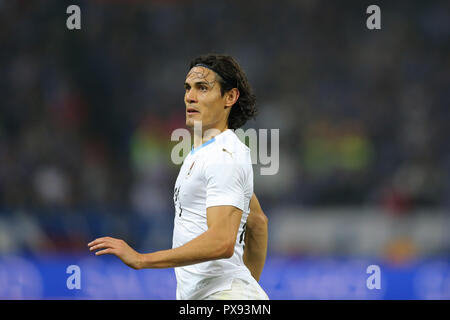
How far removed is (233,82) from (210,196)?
2.39 feet

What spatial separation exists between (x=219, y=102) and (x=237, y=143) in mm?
260

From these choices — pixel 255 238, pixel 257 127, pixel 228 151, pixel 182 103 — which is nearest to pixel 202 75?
pixel 228 151

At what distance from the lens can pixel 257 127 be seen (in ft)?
35.2

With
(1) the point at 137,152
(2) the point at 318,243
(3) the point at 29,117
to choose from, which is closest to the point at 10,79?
(3) the point at 29,117

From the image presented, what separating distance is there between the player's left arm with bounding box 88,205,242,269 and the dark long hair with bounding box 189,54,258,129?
2.45ft

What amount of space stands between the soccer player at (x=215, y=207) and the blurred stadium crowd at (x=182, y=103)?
17.8ft

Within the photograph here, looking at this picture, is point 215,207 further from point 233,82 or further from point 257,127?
point 257,127

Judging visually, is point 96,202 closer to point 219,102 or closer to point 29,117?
point 29,117

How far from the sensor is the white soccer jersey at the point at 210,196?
3146 mm

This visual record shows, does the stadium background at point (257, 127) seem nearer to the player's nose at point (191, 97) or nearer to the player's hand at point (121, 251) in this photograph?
the player's nose at point (191, 97)

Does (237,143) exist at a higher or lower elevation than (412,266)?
higher

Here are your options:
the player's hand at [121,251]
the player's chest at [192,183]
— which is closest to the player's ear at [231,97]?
the player's chest at [192,183]

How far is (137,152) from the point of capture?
1098 centimetres
